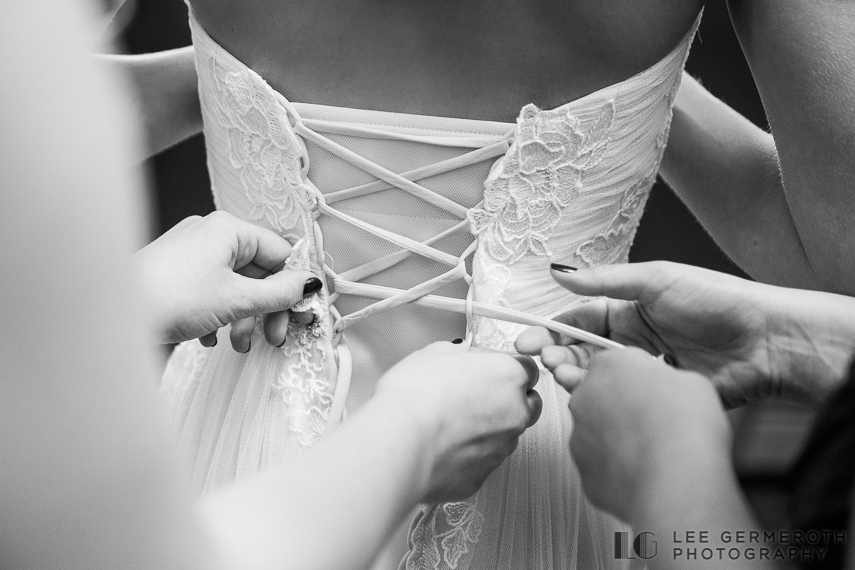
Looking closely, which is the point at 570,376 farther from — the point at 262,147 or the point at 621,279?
the point at 262,147

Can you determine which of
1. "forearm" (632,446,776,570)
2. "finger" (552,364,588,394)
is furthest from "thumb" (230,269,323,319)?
"forearm" (632,446,776,570)

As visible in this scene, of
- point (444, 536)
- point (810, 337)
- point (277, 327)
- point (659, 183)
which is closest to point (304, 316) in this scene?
point (277, 327)

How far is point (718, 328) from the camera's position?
738 mm

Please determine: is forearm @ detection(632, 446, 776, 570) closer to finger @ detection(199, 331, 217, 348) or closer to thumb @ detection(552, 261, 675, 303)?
thumb @ detection(552, 261, 675, 303)

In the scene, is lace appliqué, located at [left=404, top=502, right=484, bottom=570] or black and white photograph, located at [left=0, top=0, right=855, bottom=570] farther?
lace appliqué, located at [left=404, top=502, right=484, bottom=570]

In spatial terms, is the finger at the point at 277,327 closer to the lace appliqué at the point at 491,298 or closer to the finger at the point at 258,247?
the finger at the point at 258,247

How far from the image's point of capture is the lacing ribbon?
30.0 inches

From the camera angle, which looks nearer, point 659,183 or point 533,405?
point 533,405

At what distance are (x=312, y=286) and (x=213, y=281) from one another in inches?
3.9

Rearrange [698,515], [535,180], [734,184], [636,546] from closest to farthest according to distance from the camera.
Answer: [698,515] < [636,546] < [535,180] < [734,184]

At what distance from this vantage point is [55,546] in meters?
0.33

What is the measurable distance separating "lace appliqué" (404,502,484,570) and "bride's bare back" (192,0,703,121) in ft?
1.27

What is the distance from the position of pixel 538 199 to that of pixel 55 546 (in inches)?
21.8

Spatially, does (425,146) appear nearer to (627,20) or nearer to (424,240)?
(424,240)
